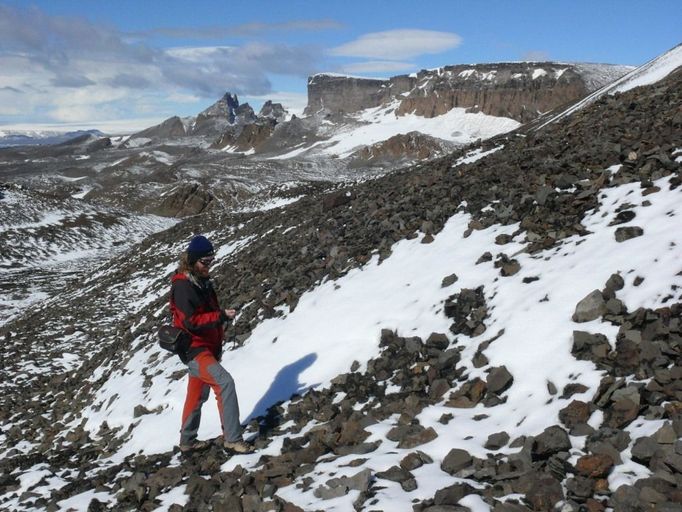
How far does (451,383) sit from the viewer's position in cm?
748

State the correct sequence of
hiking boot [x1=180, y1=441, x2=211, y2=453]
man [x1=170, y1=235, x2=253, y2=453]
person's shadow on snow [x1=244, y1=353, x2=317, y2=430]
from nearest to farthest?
man [x1=170, y1=235, x2=253, y2=453] < hiking boot [x1=180, y1=441, x2=211, y2=453] < person's shadow on snow [x1=244, y1=353, x2=317, y2=430]

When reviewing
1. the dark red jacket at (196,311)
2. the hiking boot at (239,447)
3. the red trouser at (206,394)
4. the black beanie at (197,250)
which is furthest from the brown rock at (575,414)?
the black beanie at (197,250)

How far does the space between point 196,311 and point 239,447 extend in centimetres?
193

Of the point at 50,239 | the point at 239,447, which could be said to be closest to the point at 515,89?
the point at 50,239

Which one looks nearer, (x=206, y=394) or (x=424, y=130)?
(x=206, y=394)

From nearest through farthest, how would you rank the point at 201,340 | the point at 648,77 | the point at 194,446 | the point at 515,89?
the point at 201,340 < the point at 194,446 < the point at 648,77 < the point at 515,89

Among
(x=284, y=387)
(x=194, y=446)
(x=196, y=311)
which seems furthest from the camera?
(x=284, y=387)

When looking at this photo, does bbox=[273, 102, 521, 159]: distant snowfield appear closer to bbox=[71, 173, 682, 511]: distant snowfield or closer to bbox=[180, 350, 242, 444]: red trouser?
bbox=[71, 173, 682, 511]: distant snowfield

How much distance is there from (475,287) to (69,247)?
4859 centimetres

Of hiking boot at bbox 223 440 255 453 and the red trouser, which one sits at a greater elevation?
the red trouser

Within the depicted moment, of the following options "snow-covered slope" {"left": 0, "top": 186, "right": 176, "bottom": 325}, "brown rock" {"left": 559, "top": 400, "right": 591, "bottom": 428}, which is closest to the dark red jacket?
"brown rock" {"left": 559, "top": 400, "right": 591, "bottom": 428}

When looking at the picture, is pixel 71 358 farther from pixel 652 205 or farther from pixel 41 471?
pixel 652 205

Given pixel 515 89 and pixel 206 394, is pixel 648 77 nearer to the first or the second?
pixel 206 394

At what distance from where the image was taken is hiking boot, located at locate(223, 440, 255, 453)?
748cm
